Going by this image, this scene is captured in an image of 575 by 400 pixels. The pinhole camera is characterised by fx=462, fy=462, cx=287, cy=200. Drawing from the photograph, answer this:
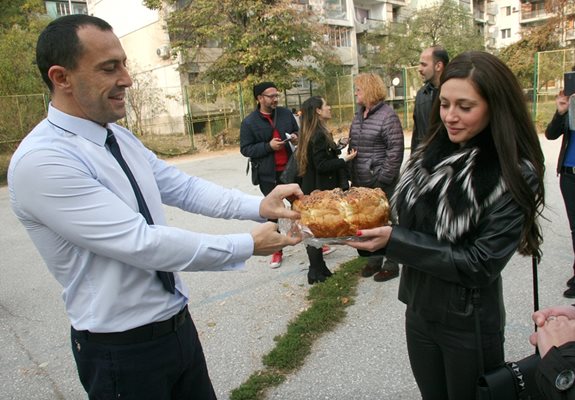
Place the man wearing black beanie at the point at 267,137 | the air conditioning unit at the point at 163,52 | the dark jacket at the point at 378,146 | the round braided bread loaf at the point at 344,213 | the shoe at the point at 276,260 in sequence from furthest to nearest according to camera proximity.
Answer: the air conditioning unit at the point at 163,52 < the shoe at the point at 276,260 < the man wearing black beanie at the point at 267,137 < the dark jacket at the point at 378,146 < the round braided bread loaf at the point at 344,213

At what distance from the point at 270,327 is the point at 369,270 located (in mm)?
1448

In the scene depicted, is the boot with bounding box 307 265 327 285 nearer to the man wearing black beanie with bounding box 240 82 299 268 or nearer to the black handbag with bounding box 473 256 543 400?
the man wearing black beanie with bounding box 240 82 299 268

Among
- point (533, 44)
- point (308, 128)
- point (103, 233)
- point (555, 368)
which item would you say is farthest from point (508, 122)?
point (533, 44)

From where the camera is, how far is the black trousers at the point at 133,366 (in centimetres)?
179

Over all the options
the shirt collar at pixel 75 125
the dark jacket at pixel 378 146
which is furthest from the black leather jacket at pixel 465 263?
the dark jacket at pixel 378 146

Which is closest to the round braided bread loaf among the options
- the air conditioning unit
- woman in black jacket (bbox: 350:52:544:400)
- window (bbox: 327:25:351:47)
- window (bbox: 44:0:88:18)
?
woman in black jacket (bbox: 350:52:544:400)

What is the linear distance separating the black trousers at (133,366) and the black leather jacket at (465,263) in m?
1.00

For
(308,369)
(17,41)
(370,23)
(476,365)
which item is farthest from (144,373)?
(370,23)

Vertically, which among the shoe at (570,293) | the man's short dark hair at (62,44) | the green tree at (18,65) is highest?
the green tree at (18,65)

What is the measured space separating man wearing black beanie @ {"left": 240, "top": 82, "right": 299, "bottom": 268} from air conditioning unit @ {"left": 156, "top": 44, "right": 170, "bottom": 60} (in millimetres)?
23272

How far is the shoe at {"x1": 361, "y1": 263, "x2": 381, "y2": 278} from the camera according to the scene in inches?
196

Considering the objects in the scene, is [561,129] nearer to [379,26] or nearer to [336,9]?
[336,9]

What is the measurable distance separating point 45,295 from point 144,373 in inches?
156

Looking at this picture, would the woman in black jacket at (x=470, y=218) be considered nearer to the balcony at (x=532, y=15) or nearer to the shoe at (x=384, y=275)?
the shoe at (x=384, y=275)
